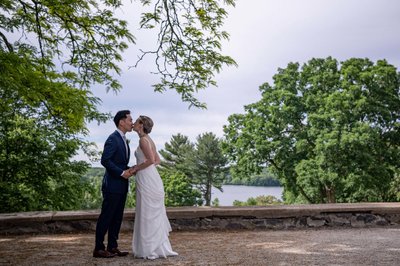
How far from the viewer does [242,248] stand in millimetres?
5223

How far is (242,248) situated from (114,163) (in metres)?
2.15

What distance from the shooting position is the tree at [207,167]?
205ft

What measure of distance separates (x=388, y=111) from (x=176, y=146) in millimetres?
46589

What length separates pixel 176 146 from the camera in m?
67.6

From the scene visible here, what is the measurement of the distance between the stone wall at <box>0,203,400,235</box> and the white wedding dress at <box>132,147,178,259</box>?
5.71 feet

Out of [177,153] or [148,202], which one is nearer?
[148,202]

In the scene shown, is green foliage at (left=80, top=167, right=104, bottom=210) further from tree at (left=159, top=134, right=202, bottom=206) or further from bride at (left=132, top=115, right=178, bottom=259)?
bride at (left=132, top=115, right=178, bottom=259)

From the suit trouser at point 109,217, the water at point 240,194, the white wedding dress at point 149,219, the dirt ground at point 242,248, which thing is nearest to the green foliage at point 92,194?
the dirt ground at point 242,248

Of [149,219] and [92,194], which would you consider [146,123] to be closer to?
A: [149,219]

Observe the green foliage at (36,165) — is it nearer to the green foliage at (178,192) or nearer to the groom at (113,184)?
the groom at (113,184)

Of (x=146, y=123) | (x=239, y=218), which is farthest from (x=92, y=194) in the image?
(x=146, y=123)

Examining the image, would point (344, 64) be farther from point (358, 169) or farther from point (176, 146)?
point (176, 146)

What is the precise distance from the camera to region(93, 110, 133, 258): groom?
4727mm

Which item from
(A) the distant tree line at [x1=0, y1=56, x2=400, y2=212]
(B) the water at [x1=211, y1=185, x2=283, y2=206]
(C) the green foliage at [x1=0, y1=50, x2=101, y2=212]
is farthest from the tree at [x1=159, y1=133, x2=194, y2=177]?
(C) the green foliage at [x1=0, y1=50, x2=101, y2=212]
